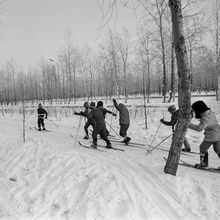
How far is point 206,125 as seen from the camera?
4.57 m

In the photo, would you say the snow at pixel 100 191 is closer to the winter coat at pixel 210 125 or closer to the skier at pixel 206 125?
the skier at pixel 206 125

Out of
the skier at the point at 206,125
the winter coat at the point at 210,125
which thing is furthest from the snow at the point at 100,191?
the winter coat at the point at 210,125

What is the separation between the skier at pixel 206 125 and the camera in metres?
4.54

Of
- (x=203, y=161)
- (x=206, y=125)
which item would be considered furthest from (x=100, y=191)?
(x=203, y=161)

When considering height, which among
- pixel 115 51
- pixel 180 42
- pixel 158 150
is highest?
pixel 115 51

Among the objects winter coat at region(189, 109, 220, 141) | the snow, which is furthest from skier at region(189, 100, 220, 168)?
the snow

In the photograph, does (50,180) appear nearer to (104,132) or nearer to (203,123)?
(104,132)

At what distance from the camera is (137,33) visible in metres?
20.2

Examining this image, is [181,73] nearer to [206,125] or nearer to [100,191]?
[206,125]

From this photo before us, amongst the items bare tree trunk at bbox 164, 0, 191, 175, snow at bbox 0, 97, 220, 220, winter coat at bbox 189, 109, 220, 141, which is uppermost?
bare tree trunk at bbox 164, 0, 191, 175

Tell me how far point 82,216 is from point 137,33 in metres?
20.1

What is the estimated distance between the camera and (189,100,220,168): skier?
454 centimetres

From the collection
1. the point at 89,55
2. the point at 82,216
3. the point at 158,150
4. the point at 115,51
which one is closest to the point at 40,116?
the point at 158,150

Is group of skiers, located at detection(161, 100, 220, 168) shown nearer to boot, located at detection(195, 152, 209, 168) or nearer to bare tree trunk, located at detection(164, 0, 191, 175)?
boot, located at detection(195, 152, 209, 168)
